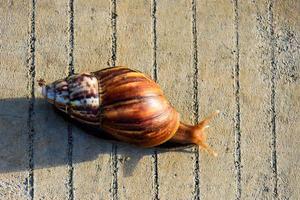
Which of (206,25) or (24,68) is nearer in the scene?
(24,68)

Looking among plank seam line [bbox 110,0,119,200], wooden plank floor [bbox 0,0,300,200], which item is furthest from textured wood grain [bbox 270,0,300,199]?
plank seam line [bbox 110,0,119,200]

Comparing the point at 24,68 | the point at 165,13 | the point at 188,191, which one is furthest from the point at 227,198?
the point at 24,68

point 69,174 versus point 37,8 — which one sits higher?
point 37,8

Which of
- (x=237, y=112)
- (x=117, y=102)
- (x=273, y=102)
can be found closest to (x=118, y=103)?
(x=117, y=102)

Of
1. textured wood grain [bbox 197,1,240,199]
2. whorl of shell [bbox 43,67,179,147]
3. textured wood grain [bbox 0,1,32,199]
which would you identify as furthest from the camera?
textured wood grain [bbox 197,1,240,199]

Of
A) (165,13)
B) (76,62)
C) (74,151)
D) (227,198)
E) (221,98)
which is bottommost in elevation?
(227,198)

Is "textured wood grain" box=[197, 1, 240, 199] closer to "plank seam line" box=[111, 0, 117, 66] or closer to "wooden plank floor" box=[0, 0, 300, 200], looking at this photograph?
"wooden plank floor" box=[0, 0, 300, 200]

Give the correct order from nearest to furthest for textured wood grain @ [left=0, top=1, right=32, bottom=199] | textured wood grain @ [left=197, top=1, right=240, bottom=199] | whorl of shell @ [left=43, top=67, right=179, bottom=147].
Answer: whorl of shell @ [left=43, top=67, right=179, bottom=147] → textured wood grain @ [left=0, top=1, right=32, bottom=199] → textured wood grain @ [left=197, top=1, right=240, bottom=199]

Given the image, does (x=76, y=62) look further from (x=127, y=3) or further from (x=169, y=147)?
(x=169, y=147)
